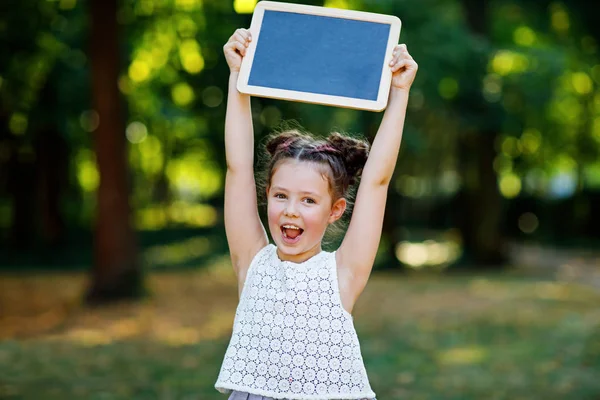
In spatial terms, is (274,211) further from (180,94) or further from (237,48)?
(180,94)

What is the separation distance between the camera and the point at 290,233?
272 centimetres

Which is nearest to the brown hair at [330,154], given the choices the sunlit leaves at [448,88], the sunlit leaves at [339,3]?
the sunlit leaves at [339,3]

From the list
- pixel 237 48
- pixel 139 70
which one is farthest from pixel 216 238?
pixel 237 48

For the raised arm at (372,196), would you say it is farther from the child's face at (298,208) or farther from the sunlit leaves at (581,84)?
the sunlit leaves at (581,84)

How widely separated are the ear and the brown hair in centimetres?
2

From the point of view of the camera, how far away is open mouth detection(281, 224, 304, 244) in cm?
272

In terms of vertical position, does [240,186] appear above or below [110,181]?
above

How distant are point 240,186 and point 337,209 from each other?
13.4 inches

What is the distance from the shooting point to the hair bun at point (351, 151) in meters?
2.91

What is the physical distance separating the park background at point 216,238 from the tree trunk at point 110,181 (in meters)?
0.02

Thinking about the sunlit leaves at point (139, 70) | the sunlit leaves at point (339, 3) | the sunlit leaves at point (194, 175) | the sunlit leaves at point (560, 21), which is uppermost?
the sunlit leaves at point (560, 21)

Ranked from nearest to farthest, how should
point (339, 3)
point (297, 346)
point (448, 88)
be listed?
point (297, 346) → point (339, 3) → point (448, 88)

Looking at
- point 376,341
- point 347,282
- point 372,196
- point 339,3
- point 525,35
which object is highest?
point 525,35

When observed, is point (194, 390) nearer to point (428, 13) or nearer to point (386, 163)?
point (386, 163)
